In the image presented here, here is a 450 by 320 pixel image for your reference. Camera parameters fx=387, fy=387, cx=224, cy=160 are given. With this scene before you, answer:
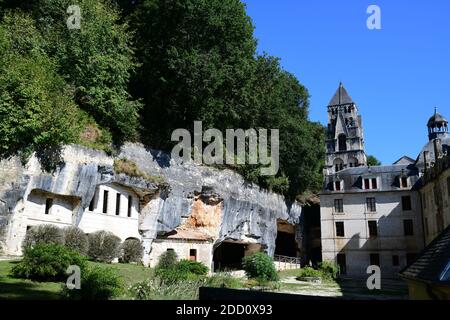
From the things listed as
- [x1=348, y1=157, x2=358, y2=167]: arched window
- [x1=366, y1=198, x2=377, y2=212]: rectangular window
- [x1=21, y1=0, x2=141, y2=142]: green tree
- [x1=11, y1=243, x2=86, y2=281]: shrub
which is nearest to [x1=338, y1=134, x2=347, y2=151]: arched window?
[x1=348, y1=157, x2=358, y2=167]: arched window

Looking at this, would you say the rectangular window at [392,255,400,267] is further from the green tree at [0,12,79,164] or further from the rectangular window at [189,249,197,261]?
the green tree at [0,12,79,164]

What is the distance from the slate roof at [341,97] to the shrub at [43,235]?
75098 mm

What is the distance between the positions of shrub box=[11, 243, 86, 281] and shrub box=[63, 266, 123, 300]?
2.26 meters

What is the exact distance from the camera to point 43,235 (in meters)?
21.0

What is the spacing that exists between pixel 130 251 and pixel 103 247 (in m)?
3.00

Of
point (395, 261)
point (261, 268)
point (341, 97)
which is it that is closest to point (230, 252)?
point (261, 268)

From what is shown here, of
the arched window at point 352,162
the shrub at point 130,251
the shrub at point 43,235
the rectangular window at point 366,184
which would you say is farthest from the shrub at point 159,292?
the arched window at point 352,162

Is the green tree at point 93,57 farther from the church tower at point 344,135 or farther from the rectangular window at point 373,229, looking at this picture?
the church tower at point 344,135

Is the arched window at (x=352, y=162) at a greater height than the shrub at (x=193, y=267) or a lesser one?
greater

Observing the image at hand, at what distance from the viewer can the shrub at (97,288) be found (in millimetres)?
12602

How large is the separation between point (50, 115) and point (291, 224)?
30695 mm

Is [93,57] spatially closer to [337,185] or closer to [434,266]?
[434,266]

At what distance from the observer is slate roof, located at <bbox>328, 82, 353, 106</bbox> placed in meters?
85.8

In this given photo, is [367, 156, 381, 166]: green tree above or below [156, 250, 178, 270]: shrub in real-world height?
above
